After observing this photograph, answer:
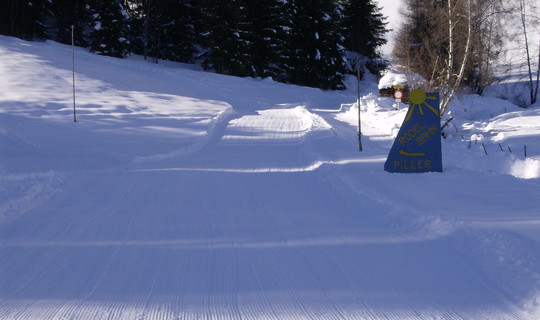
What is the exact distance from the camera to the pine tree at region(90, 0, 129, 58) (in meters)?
40.7

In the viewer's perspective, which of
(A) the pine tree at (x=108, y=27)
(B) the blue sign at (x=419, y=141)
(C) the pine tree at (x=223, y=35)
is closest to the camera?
(B) the blue sign at (x=419, y=141)

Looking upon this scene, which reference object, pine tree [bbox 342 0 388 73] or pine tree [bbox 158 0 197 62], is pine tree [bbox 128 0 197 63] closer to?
pine tree [bbox 158 0 197 62]

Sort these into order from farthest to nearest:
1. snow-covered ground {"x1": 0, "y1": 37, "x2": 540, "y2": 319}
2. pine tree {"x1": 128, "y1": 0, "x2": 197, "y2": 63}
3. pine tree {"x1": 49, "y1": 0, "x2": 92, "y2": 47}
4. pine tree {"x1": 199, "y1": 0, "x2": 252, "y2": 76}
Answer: pine tree {"x1": 128, "y1": 0, "x2": 197, "y2": 63} → pine tree {"x1": 49, "y1": 0, "x2": 92, "y2": 47} → pine tree {"x1": 199, "y1": 0, "x2": 252, "y2": 76} → snow-covered ground {"x1": 0, "y1": 37, "x2": 540, "y2": 319}

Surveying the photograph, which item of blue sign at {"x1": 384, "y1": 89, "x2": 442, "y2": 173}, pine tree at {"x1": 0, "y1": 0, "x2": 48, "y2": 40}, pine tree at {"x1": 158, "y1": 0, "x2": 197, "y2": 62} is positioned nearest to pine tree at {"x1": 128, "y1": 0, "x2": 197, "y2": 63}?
pine tree at {"x1": 158, "y1": 0, "x2": 197, "y2": 62}

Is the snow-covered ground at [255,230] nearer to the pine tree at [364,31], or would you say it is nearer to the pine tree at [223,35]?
the pine tree at [223,35]

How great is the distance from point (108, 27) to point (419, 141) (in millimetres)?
38587

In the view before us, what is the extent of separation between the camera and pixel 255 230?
566cm

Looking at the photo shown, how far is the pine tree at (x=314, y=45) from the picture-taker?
48.2m

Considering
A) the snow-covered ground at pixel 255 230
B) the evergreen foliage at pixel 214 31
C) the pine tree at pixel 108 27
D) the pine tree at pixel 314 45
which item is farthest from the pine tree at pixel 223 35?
the snow-covered ground at pixel 255 230

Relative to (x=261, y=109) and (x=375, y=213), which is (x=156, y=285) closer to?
(x=375, y=213)

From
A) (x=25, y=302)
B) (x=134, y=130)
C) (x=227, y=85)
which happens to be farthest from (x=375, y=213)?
(x=227, y=85)

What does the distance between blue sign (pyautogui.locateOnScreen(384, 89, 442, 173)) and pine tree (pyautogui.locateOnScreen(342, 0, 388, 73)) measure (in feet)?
159

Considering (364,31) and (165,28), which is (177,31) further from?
(364,31)

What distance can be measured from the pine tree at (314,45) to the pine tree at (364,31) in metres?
7.94
